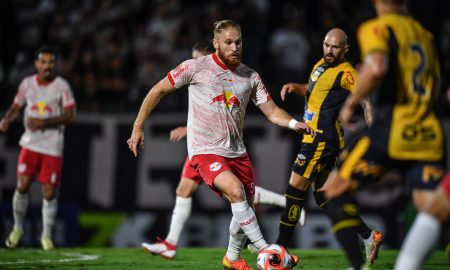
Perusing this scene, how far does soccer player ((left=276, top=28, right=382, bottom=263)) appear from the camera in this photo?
8.52 m

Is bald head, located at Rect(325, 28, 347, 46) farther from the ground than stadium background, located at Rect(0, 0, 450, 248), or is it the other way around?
bald head, located at Rect(325, 28, 347, 46)

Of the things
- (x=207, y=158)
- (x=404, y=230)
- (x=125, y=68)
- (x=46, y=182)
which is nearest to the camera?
(x=207, y=158)

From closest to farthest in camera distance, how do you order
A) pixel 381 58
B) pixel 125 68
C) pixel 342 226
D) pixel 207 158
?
pixel 381 58 → pixel 342 226 → pixel 207 158 → pixel 125 68

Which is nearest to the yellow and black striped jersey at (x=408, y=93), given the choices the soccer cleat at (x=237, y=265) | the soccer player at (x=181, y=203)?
the soccer cleat at (x=237, y=265)

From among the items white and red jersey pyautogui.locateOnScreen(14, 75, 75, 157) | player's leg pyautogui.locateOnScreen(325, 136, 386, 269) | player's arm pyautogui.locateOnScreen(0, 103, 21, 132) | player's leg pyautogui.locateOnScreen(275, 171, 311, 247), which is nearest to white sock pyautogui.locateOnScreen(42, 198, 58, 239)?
white and red jersey pyautogui.locateOnScreen(14, 75, 75, 157)

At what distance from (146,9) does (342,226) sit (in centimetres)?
1095

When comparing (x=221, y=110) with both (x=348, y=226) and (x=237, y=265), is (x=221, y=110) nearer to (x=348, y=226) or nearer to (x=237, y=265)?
(x=237, y=265)

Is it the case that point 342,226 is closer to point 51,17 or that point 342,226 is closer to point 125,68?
point 125,68

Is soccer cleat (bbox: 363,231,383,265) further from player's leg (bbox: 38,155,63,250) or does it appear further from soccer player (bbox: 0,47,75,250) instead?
player's leg (bbox: 38,155,63,250)

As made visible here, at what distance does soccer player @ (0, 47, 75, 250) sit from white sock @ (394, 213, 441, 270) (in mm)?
6897

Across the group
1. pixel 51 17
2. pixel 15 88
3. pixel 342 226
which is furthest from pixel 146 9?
pixel 342 226

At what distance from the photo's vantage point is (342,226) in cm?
615

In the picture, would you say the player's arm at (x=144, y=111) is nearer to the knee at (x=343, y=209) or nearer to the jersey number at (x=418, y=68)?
the knee at (x=343, y=209)

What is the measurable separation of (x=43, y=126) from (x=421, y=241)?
709 centimetres
